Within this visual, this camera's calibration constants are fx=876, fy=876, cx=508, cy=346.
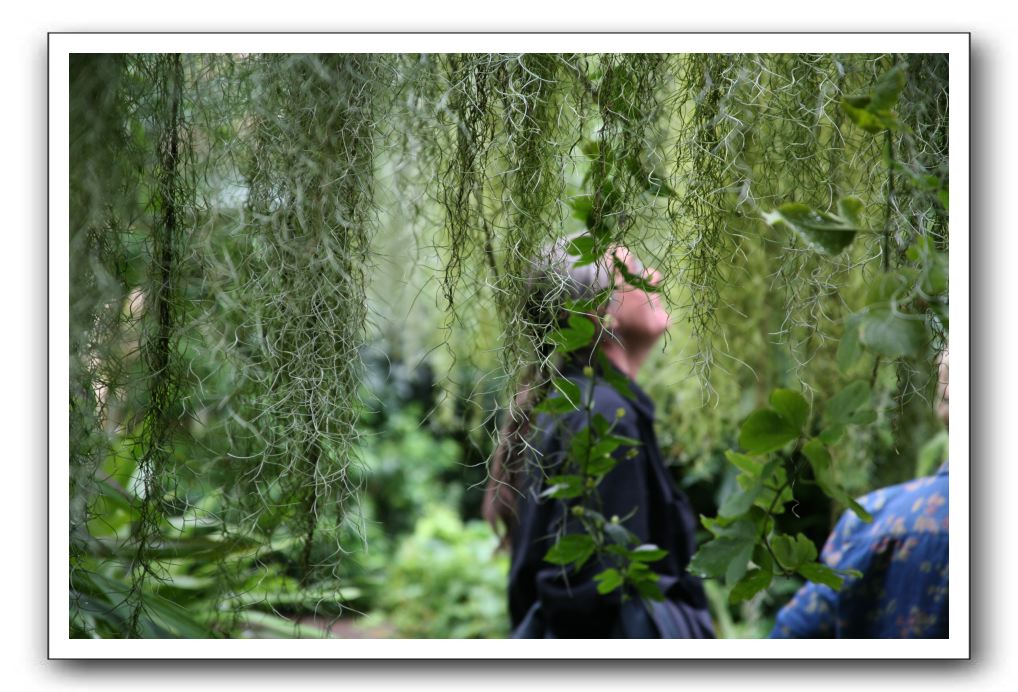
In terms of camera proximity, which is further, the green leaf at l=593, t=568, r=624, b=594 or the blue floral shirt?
the blue floral shirt

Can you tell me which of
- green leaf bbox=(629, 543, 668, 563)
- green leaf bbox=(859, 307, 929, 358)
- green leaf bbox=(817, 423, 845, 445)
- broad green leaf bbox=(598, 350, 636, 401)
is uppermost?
green leaf bbox=(859, 307, 929, 358)

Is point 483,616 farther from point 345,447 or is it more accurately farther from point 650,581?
point 345,447

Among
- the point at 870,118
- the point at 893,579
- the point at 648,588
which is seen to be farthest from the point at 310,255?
the point at 893,579

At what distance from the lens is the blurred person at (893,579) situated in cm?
110

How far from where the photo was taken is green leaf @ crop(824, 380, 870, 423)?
743 millimetres

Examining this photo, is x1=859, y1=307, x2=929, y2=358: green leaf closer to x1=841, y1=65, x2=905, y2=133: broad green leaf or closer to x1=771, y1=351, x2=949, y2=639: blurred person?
x1=841, y1=65, x2=905, y2=133: broad green leaf

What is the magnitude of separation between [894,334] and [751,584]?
32 cm

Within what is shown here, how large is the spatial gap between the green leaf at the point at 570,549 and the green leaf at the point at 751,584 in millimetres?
202

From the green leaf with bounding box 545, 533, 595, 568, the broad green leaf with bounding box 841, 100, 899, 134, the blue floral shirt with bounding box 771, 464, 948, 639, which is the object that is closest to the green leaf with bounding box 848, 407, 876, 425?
the broad green leaf with bounding box 841, 100, 899, 134

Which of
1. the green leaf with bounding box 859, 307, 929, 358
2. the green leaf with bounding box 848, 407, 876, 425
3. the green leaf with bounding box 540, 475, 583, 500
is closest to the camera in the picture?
the green leaf with bounding box 859, 307, 929, 358

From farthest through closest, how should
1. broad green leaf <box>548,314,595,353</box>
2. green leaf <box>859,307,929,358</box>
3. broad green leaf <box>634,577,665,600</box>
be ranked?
1. broad green leaf <box>634,577,665,600</box>
2. broad green leaf <box>548,314,595,353</box>
3. green leaf <box>859,307,929,358</box>

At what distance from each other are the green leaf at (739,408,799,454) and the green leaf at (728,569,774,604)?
0.12m

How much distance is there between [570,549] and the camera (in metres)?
0.96

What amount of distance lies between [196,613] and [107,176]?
1.89 ft
